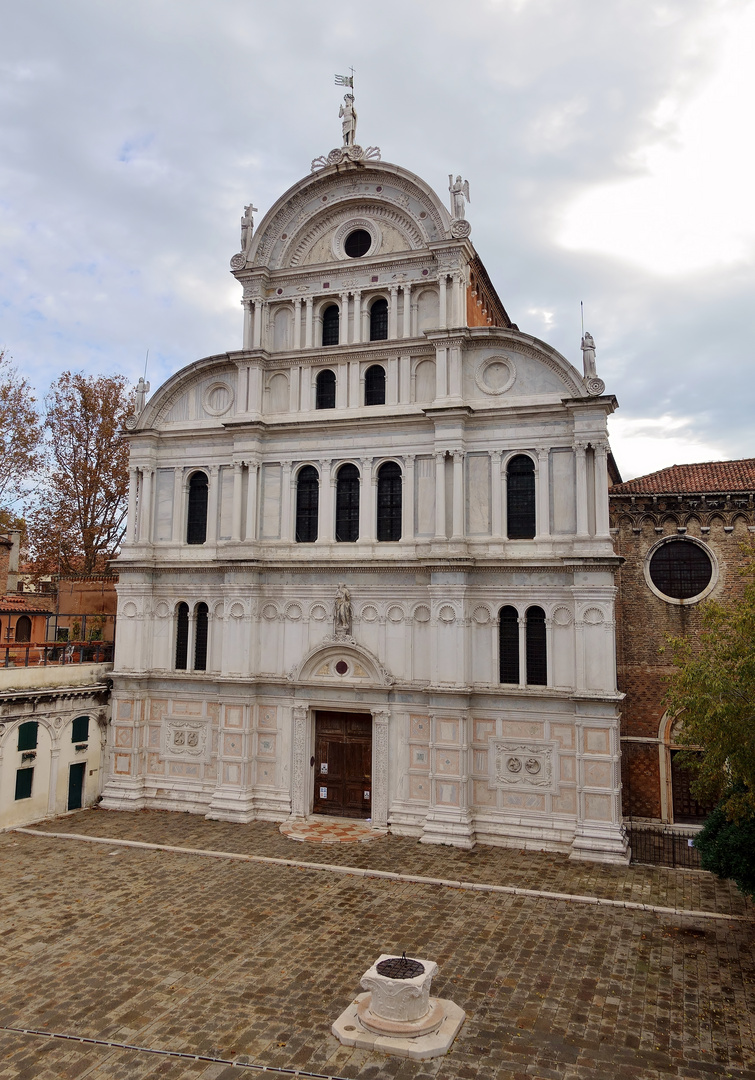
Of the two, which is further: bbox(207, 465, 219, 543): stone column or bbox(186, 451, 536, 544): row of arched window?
bbox(207, 465, 219, 543): stone column

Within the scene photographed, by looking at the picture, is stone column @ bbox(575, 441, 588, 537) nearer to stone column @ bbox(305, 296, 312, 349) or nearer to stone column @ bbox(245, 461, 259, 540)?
stone column @ bbox(305, 296, 312, 349)

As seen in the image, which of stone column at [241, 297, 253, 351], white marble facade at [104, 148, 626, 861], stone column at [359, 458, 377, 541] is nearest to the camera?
white marble facade at [104, 148, 626, 861]

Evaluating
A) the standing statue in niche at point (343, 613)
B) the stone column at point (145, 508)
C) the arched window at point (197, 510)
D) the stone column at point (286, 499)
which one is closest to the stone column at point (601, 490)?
the standing statue in niche at point (343, 613)

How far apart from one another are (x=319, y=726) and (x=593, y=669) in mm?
8904

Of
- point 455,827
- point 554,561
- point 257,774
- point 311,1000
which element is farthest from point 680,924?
point 257,774

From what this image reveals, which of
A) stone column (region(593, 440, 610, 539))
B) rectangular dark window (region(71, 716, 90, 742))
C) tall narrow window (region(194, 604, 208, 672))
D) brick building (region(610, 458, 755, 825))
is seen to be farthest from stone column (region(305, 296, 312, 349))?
rectangular dark window (region(71, 716, 90, 742))

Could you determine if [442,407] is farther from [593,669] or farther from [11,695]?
[11,695]

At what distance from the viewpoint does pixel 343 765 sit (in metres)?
24.2

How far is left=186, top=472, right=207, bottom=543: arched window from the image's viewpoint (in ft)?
88.3

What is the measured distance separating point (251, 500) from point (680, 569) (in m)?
14.2

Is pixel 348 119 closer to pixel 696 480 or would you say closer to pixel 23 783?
pixel 696 480

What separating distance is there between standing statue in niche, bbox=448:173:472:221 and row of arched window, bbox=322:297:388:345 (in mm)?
3592

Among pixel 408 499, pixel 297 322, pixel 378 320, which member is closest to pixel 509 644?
pixel 408 499

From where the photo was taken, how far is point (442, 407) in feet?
77.7
